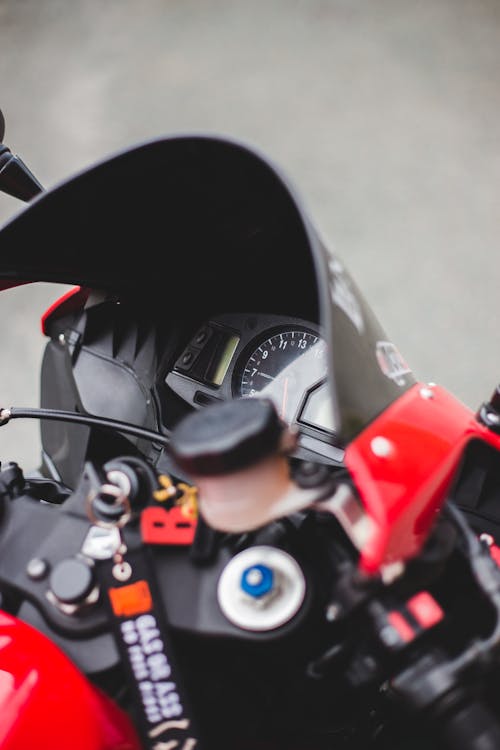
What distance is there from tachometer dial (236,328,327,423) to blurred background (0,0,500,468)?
1.18 meters

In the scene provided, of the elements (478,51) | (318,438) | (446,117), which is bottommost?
(318,438)

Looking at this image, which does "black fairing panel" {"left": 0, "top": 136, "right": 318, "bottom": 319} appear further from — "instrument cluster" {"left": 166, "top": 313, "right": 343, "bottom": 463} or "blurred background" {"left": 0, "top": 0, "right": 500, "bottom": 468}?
"blurred background" {"left": 0, "top": 0, "right": 500, "bottom": 468}

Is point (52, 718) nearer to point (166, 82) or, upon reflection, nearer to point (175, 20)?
point (166, 82)

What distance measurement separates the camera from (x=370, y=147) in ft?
9.16

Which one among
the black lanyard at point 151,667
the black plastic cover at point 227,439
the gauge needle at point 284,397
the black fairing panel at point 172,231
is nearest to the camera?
the black plastic cover at point 227,439

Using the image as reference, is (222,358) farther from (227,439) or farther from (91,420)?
(227,439)

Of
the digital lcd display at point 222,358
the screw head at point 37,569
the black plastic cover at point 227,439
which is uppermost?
the black plastic cover at point 227,439

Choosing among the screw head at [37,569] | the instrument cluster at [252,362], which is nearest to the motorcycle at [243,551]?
the screw head at [37,569]

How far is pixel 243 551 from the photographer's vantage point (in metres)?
0.71

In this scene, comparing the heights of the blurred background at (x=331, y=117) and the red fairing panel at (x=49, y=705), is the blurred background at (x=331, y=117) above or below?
above

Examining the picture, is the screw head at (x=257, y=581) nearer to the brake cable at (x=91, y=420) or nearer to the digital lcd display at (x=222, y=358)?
the brake cable at (x=91, y=420)

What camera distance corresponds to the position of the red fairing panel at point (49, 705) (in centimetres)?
67

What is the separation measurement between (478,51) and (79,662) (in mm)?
2961

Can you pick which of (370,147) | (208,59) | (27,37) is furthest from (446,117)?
(27,37)
